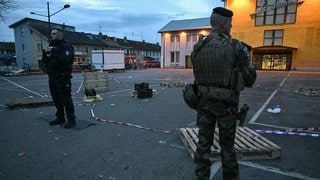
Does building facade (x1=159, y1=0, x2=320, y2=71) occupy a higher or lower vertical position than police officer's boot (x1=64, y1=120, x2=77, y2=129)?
higher

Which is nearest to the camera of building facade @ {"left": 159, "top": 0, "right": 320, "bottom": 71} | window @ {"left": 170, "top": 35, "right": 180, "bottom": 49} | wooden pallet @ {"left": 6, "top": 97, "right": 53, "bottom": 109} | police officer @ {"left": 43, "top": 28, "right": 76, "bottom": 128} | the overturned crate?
police officer @ {"left": 43, "top": 28, "right": 76, "bottom": 128}

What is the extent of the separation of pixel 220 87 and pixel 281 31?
33821 mm

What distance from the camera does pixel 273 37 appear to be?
32.2 meters

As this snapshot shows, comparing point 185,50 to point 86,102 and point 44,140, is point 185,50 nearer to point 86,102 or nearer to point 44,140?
point 86,102

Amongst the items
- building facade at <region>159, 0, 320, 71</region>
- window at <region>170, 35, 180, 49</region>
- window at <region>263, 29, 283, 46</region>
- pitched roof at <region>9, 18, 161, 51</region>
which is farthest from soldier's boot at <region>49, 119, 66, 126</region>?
window at <region>170, 35, 180, 49</region>

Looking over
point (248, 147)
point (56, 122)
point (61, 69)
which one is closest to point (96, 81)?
point (56, 122)

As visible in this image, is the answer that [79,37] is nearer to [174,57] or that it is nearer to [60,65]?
[174,57]

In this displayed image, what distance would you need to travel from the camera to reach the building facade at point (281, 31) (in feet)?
98.2

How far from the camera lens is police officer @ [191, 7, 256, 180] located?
260cm

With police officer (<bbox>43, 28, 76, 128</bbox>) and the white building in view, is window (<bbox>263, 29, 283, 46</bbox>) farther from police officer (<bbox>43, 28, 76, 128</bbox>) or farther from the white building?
police officer (<bbox>43, 28, 76, 128</bbox>)

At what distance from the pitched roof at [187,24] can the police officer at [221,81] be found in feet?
133

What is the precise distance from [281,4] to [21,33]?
45.1 metres

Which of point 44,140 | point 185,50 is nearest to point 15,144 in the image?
point 44,140

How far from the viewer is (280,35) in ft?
104
